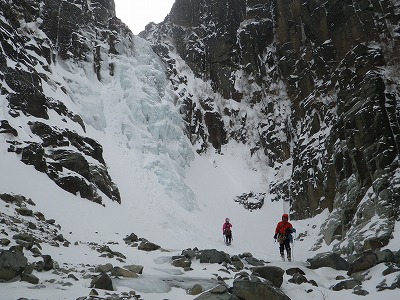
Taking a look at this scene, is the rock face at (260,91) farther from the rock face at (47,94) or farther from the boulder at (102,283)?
the boulder at (102,283)

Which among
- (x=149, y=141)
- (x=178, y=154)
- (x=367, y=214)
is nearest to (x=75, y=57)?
(x=149, y=141)

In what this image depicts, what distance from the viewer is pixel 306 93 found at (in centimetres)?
3975

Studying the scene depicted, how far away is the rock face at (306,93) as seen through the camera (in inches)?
914

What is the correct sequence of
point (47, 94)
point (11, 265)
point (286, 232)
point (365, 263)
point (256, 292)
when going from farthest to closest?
1. point (47, 94)
2. point (286, 232)
3. point (365, 263)
4. point (256, 292)
5. point (11, 265)

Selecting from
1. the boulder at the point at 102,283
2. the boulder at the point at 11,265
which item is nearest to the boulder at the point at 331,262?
the boulder at the point at 102,283

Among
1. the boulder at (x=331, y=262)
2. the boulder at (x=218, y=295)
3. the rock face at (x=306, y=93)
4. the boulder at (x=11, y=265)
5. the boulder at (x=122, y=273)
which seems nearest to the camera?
the boulder at (x=11, y=265)

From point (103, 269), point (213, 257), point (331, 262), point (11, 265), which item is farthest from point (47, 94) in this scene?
point (331, 262)

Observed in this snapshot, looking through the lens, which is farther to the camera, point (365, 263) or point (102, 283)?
point (365, 263)

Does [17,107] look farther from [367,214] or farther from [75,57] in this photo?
[367,214]

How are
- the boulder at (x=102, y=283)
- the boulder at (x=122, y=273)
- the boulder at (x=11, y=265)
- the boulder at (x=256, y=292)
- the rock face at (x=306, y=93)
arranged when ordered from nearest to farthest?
the boulder at (x=11, y=265)
the boulder at (x=102, y=283)
the boulder at (x=256, y=292)
the boulder at (x=122, y=273)
the rock face at (x=306, y=93)

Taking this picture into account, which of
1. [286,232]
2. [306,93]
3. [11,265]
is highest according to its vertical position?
[306,93]

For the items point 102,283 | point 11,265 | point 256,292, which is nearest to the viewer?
point 11,265

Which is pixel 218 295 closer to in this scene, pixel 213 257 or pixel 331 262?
pixel 213 257

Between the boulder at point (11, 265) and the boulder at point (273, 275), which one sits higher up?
the boulder at point (273, 275)
